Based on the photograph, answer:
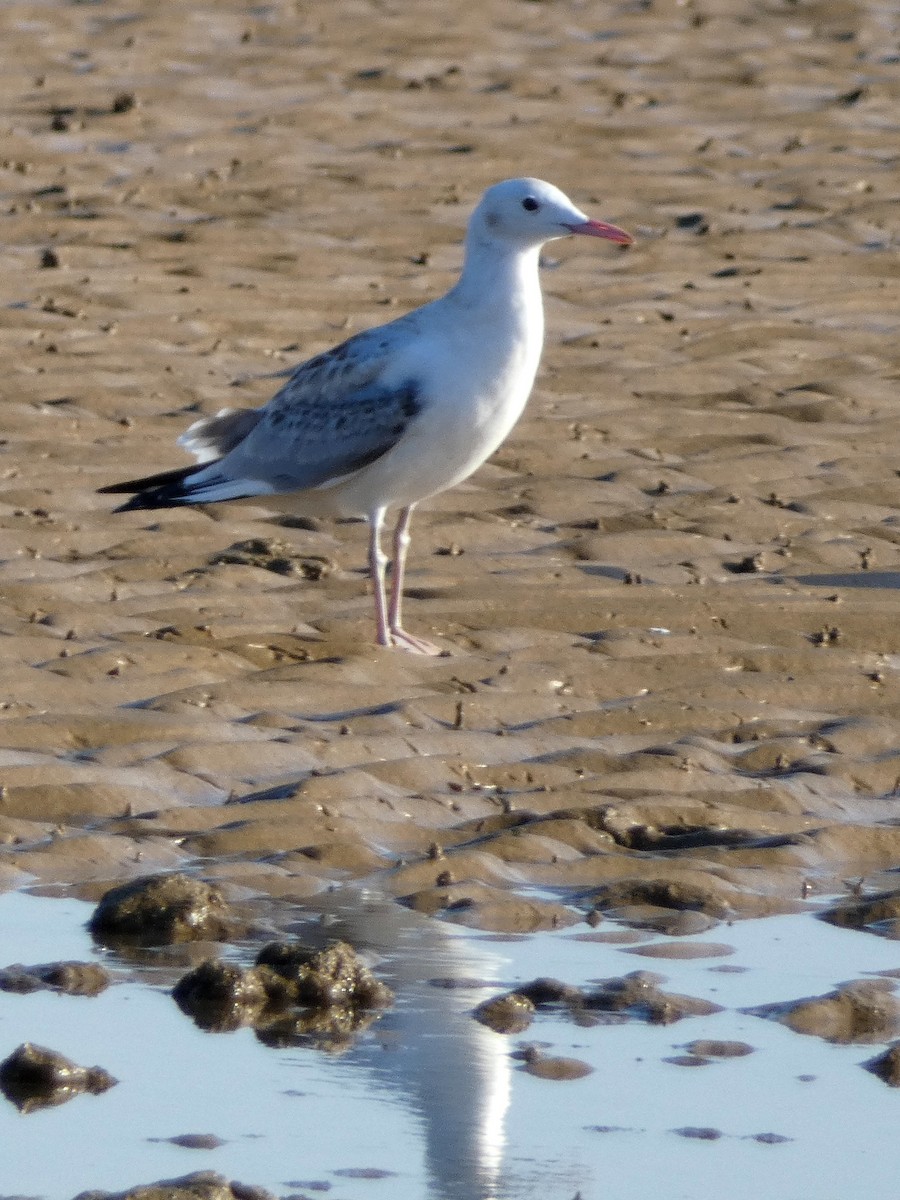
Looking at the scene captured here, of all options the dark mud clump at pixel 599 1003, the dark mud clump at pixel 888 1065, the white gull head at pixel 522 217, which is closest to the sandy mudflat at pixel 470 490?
the dark mud clump at pixel 599 1003

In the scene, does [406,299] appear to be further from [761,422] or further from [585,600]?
[585,600]

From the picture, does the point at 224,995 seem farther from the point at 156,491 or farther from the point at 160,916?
the point at 156,491

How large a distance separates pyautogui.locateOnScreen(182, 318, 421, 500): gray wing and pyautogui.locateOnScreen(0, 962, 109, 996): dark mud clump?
2.92 meters

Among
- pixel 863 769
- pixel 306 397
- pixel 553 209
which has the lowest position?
pixel 863 769

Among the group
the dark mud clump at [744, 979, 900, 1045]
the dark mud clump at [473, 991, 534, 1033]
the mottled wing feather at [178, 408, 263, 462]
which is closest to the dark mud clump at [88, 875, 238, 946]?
the dark mud clump at [473, 991, 534, 1033]

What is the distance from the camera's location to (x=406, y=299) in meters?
11.4

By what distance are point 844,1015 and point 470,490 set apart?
4.25m

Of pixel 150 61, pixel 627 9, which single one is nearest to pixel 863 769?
pixel 150 61

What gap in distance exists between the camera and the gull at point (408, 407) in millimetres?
7371

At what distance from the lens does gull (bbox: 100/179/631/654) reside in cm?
737

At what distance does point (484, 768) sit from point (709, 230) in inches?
281

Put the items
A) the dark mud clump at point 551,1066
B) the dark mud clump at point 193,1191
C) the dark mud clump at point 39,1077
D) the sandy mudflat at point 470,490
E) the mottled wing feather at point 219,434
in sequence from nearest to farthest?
the dark mud clump at point 193,1191 < the dark mud clump at point 39,1077 < the dark mud clump at point 551,1066 < the sandy mudflat at point 470,490 < the mottled wing feather at point 219,434

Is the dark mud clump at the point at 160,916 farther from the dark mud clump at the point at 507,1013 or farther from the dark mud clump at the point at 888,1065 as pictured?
the dark mud clump at the point at 888,1065

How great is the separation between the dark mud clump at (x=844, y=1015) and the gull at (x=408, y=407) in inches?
95.1
